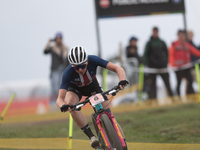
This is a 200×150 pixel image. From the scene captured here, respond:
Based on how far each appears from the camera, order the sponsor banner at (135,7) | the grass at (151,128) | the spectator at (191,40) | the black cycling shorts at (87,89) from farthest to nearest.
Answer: the sponsor banner at (135,7) < the spectator at (191,40) < the grass at (151,128) < the black cycling shorts at (87,89)

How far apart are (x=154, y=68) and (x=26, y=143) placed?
7.55 meters

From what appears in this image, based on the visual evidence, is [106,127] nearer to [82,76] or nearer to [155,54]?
[82,76]

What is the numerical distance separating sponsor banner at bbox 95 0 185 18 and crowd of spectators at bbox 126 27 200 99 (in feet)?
6.10

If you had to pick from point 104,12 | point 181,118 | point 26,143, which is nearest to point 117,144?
point 26,143

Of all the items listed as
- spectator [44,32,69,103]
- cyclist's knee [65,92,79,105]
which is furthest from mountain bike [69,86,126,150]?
spectator [44,32,69,103]

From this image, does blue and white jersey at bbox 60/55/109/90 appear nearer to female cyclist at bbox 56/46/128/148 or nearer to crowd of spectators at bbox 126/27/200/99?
female cyclist at bbox 56/46/128/148

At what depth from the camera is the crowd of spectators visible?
43.1 ft

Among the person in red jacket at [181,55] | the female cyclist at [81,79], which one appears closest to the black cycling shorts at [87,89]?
the female cyclist at [81,79]

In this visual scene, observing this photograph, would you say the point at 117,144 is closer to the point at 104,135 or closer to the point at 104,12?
the point at 104,135

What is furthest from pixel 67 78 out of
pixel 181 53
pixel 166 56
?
pixel 181 53

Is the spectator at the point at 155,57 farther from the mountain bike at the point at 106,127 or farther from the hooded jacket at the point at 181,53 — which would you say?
the mountain bike at the point at 106,127

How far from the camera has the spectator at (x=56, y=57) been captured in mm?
12430

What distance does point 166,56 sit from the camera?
13445 mm

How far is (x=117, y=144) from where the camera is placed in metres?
A: 5.03
